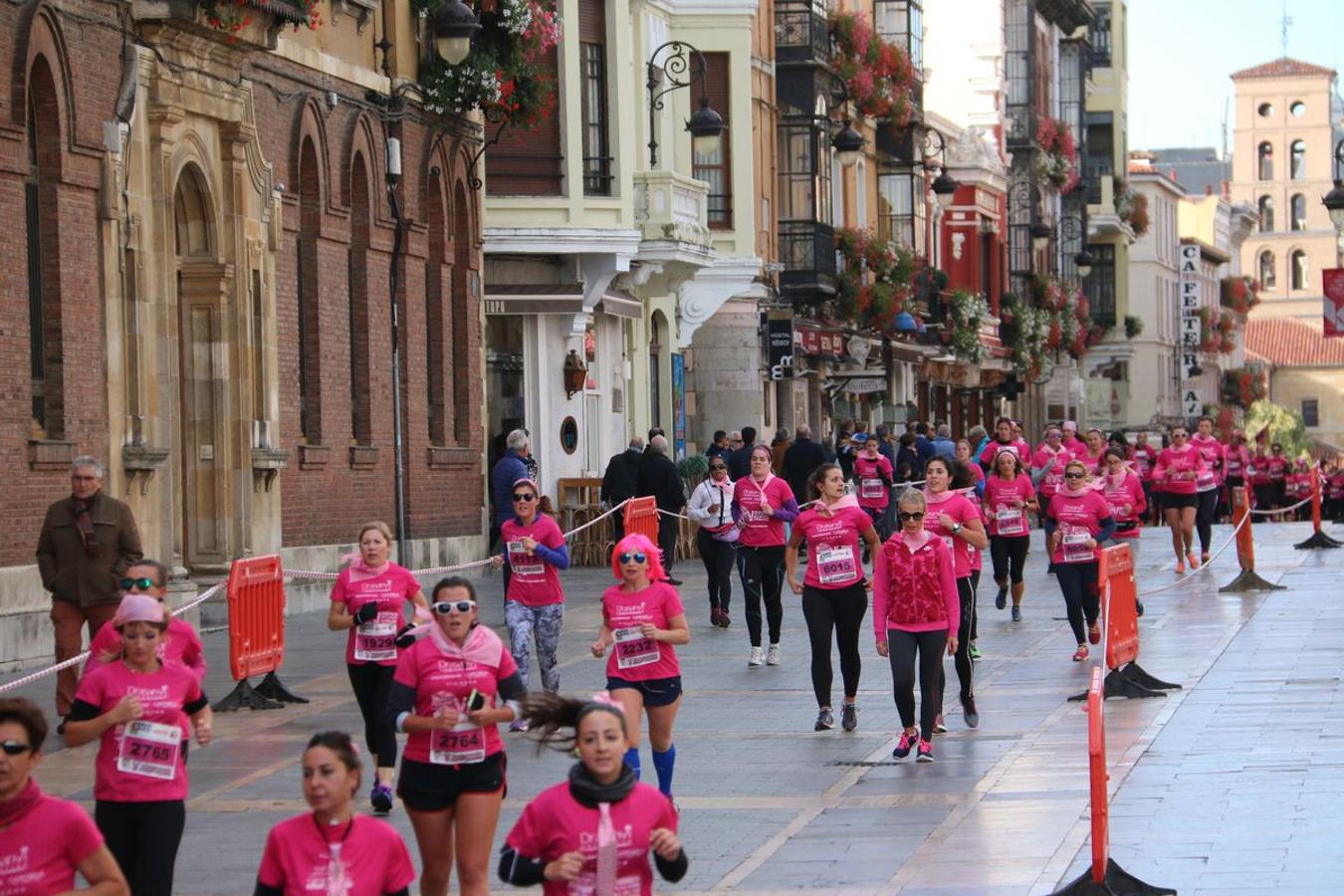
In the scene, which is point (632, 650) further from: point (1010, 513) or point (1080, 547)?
point (1010, 513)

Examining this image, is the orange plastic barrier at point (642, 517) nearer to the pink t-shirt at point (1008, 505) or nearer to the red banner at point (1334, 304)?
the pink t-shirt at point (1008, 505)

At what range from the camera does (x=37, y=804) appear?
310 inches

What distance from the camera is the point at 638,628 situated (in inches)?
519

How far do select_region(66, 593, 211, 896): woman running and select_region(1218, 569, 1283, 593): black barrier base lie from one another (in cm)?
1974

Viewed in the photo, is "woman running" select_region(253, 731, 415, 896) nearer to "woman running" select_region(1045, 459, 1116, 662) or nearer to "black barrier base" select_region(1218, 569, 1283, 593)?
"woman running" select_region(1045, 459, 1116, 662)

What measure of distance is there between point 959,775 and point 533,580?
126 inches

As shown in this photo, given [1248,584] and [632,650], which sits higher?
[632,650]

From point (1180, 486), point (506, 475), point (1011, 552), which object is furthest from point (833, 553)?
point (1180, 486)

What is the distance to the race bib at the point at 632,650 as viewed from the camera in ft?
43.4

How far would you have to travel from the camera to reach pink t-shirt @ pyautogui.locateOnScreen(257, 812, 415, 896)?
25.6 feet

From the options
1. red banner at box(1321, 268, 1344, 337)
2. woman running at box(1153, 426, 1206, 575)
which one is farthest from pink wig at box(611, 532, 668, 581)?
red banner at box(1321, 268, 1344, 337)

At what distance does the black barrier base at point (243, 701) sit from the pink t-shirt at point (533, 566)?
2336mm

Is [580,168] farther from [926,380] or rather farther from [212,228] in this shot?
[926,380]

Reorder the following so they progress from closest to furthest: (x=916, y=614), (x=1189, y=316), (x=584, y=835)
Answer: (x=584, y=835), (x=916, y=614), (x=1189, y=316)
